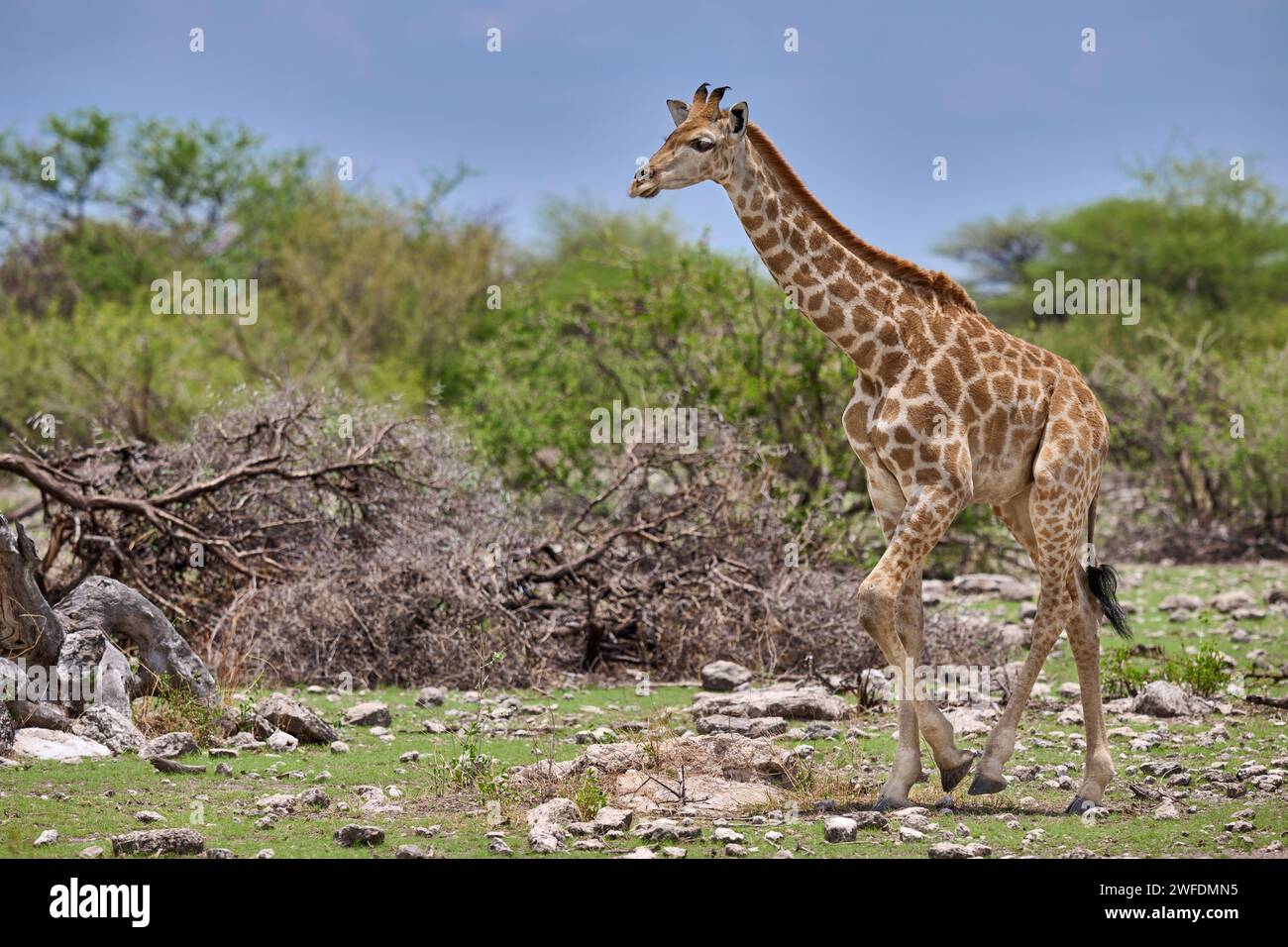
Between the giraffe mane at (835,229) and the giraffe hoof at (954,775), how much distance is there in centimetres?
234

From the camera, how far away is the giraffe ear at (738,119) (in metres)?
7.32

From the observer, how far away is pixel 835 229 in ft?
25.3

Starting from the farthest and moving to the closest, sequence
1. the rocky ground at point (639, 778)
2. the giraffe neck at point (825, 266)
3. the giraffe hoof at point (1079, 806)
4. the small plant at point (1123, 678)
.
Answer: the small plant at point (1123, 678) < the giraffe neck at point (825, 266) < the giraffe hoof at point (1079, 806) < the rocky ground at point (639, 778)

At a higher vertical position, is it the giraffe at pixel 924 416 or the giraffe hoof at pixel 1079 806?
the giraffe at pixel 924 416

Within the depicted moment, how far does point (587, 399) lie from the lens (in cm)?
1650

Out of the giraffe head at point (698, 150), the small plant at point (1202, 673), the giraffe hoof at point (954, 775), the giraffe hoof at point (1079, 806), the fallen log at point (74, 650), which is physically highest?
the giraffe head at point (698, 150)

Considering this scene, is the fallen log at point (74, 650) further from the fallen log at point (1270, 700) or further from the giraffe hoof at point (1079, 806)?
the fallen log at point (1270, 700)

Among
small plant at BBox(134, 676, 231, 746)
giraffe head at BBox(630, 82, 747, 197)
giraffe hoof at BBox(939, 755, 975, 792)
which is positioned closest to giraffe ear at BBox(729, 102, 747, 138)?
giraffe head at BBox(630, 82, 747, 197)

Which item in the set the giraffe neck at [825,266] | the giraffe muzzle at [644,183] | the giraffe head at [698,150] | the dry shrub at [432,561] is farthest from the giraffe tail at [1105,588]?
the dry shrub at [432,561]

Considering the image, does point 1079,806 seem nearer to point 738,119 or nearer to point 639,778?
point 639,778
